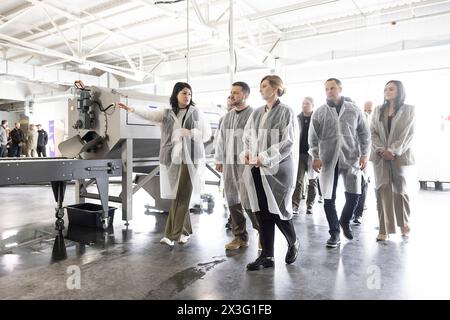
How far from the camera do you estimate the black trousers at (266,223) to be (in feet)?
6.91

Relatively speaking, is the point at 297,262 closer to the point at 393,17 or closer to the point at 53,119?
the point at 393,17

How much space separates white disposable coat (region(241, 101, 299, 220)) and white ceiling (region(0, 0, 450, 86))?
3010 mm

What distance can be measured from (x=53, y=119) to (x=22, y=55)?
252cm

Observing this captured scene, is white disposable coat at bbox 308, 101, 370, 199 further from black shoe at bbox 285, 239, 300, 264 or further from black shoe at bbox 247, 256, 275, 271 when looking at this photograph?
black shoe at bbox 247, 256, 275, 271

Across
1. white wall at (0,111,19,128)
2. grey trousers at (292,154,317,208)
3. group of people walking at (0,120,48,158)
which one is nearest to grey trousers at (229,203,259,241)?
grey trousers at (292,154,317,208)

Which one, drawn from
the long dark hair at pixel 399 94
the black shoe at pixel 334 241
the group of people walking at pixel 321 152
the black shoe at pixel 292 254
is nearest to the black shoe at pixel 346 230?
the group of people walking at pixel 321 152

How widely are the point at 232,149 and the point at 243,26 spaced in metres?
4.74

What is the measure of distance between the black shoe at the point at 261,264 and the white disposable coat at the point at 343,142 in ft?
2.24

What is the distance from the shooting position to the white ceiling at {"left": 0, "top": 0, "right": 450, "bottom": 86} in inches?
209

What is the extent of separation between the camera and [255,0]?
5.60m

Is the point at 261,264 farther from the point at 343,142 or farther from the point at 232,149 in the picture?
the point at 343,142

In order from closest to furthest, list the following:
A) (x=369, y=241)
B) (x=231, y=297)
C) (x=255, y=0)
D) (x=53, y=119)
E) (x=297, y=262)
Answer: (x=231, y=297) < (x=297, y=262) < (x=369, y=241) < (x=255, y=0) < (x=53, y=119)

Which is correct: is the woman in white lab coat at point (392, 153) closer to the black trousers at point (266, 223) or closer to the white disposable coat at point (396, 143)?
the white disposable coat at point (396, 143)
